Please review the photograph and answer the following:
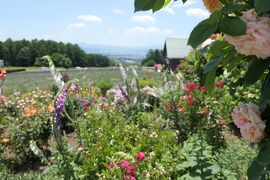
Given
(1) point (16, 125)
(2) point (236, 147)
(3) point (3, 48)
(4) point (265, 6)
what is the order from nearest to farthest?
(4) point (265, 6) → (2) point (236, 147) → (1) point (16, 125) → (3) point (3, 48)

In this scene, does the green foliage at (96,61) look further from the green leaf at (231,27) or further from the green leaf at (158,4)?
the green leaf at (231,27)

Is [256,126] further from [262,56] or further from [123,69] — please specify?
[123,69]

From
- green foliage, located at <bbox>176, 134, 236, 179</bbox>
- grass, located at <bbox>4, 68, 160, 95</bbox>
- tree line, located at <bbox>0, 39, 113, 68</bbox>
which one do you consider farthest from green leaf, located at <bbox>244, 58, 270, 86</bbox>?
tree line, located at <bbox>0, 39, 113, 68</bbox>

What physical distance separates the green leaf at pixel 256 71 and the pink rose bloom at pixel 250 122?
0.50 ft

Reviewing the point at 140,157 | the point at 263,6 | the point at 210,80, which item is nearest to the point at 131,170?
the point at 140,157

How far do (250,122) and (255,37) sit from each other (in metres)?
0.32

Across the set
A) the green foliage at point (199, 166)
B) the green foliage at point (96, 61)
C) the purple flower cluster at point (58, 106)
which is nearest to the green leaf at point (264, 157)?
the green foliage at point (199, 166)

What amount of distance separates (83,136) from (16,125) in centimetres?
247

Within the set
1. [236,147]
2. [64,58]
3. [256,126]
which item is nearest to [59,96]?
[236,147]

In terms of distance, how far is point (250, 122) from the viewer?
116 centimetres

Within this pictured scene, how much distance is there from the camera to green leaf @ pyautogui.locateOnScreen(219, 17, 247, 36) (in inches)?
35.1

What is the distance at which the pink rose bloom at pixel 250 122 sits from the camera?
1.13 metres

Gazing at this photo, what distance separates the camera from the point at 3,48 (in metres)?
76.9

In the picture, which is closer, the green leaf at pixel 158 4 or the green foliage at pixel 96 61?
the green leaf at pixel 158 4
